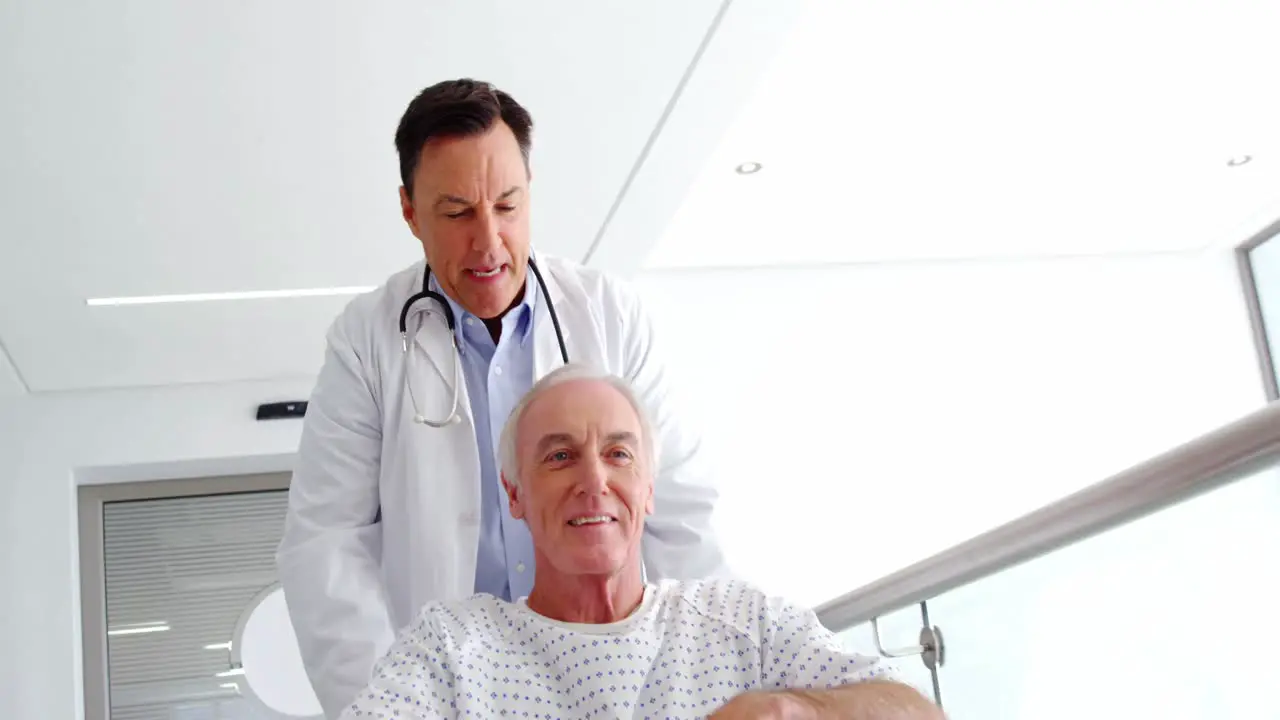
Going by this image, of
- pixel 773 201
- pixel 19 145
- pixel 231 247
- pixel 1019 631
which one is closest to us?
pixel 1019 631

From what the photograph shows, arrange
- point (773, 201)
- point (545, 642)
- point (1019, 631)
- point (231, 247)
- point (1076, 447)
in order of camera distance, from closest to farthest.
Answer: point (545, 642) → point (1019, 631) → point (231, 247) → point (773, 201) → point (1076, 447)

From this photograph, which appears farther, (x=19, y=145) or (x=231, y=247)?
(x=231, y=247)

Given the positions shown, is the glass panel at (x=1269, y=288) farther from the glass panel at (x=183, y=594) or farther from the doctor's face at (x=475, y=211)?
the doctor's face at (x=475, y=211)

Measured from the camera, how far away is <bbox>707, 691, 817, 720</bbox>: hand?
1367mm

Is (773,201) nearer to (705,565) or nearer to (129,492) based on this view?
(129,492)

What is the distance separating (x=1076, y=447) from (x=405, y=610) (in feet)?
16.1

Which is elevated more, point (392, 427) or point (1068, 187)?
point (1068, 187)

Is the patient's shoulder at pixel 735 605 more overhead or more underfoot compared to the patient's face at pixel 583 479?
more underfoot

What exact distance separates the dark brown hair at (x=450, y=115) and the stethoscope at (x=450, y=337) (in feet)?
0.48

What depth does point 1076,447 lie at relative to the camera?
6.39 m

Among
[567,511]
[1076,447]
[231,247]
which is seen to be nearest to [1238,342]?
[1076,447]

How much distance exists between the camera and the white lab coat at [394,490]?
75.8 inches

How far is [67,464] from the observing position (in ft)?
17.7

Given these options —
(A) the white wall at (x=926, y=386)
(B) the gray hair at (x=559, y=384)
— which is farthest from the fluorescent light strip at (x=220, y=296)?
(B) the gray hair at (x=559, y=384)
